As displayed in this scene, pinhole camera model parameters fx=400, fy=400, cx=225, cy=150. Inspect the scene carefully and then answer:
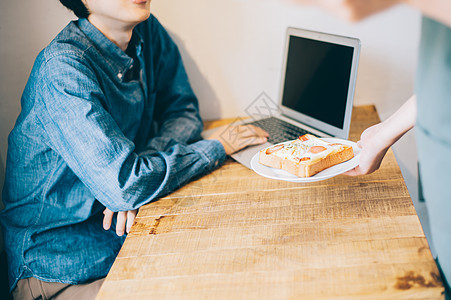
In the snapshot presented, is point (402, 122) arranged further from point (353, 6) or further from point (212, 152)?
point (212, 152)

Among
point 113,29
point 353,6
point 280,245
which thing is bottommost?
point 280,245

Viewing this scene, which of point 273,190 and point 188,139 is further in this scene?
point 188,139

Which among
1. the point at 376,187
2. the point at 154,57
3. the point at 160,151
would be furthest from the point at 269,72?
the point at 376,187

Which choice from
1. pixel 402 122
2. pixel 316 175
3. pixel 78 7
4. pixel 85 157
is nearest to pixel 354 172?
pixel 316 175

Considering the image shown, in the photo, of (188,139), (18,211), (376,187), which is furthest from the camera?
(188,139)

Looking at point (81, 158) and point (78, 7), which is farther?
point (78, 7)

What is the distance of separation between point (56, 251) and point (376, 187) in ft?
3.07

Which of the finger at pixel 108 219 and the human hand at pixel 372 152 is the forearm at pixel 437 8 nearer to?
the human hand at pixel 372 152

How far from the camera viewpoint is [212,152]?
126 centimetres

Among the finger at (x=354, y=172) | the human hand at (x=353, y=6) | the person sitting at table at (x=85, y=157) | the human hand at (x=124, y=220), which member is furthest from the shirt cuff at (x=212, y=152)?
the human hand at (x=353, y=6)

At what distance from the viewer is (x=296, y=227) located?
0.93 metres

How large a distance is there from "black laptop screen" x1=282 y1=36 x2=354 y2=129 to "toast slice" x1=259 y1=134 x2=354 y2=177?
0.74ft

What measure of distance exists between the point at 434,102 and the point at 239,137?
814mm

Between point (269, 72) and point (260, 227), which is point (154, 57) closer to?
point (269, 72)
